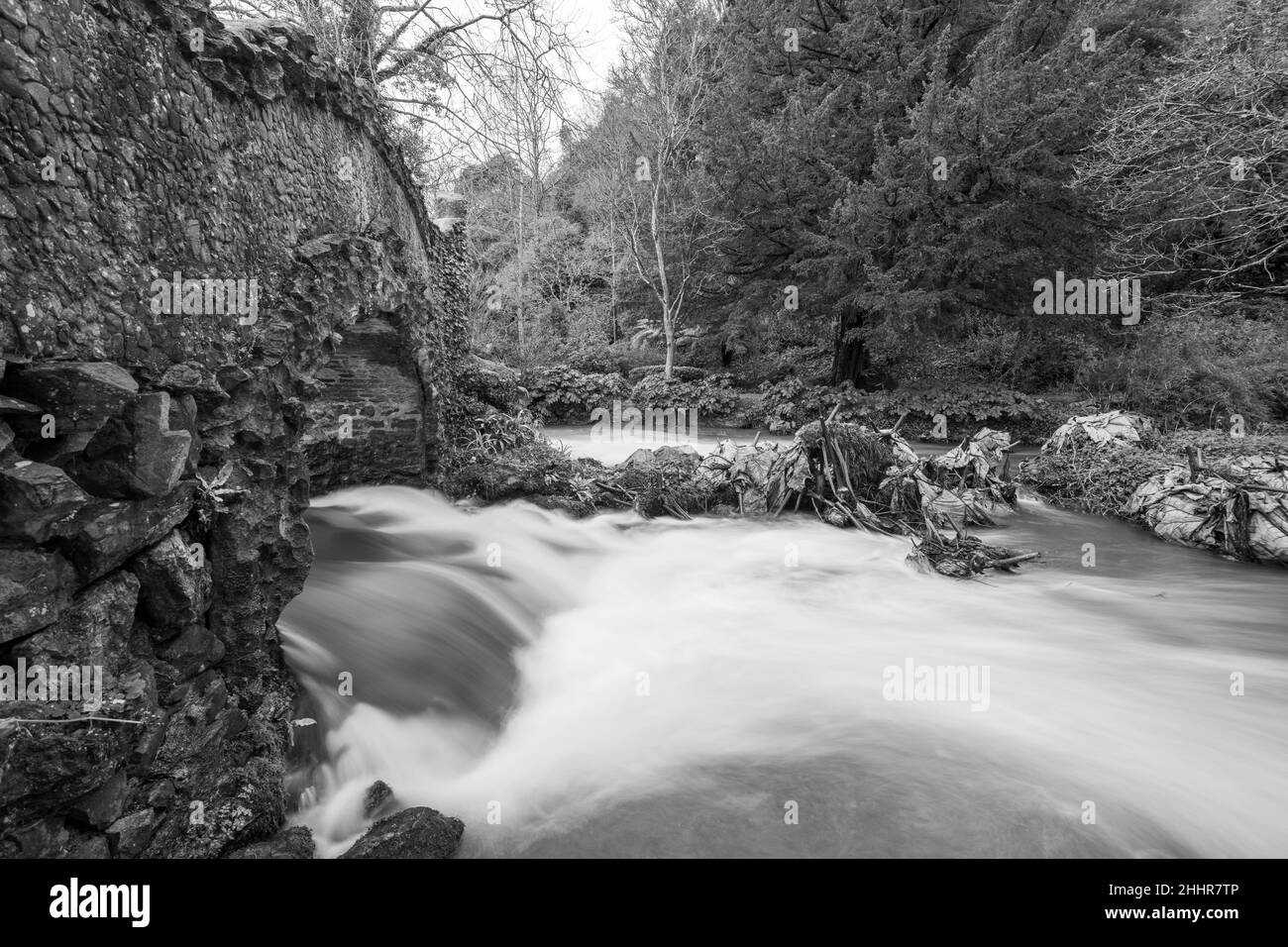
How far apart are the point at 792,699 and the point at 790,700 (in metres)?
0.02

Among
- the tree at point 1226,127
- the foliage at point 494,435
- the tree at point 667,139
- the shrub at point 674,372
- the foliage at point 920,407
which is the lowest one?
the foliage at point 494,435

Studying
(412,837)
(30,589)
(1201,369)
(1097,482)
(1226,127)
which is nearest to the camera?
(30,589)

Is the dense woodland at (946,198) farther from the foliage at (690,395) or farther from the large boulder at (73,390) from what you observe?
the large boulder at (73,390)

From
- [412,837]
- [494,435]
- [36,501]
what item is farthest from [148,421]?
[494,435]

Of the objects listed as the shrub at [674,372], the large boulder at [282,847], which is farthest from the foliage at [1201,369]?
the large boulder at [282,847]

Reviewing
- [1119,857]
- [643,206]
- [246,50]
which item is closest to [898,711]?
[1119,857]

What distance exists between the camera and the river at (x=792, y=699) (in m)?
3.46

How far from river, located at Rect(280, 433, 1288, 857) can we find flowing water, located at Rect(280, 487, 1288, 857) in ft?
0.07

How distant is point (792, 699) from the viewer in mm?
4766

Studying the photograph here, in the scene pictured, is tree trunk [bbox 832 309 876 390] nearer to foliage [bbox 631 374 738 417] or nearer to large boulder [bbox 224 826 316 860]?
foliage [bbox 631 374 738 417]

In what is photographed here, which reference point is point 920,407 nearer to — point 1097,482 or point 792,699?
point 1097,482

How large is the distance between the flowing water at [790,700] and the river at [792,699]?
0.8 inches

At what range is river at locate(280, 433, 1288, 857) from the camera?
346 centimetres

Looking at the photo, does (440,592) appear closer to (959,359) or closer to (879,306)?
(879,306)
